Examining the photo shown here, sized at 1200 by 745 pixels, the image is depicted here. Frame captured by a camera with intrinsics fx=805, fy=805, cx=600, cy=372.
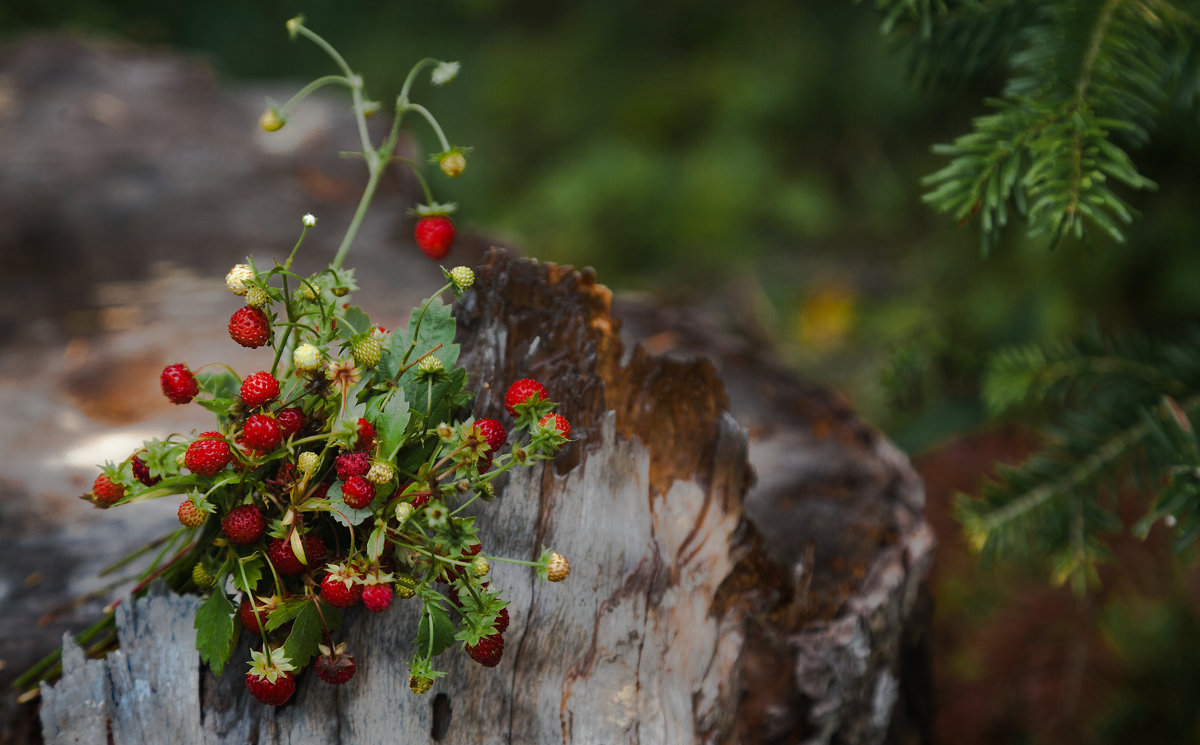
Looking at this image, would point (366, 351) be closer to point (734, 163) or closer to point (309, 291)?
point (309, 291)

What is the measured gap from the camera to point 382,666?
0.79m

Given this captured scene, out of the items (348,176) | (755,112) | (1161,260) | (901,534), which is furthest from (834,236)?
(901,534)

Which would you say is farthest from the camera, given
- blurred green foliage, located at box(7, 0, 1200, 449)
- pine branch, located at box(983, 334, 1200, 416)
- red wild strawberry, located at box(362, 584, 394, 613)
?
blurred green foliage, located at box(7, 0, 1200, 449)

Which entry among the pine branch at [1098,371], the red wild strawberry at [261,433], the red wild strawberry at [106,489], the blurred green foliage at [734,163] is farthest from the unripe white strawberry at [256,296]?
the blurred green foliage at [734,163]

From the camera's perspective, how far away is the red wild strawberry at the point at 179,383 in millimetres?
750

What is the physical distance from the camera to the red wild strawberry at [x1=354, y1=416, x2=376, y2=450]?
704 millimetres

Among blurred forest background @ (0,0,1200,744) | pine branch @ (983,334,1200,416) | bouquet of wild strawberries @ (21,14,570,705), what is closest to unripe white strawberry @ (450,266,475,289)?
bouquet of wild strawberries @ (21,14,570,705)

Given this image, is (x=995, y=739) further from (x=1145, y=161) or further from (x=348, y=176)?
(x=348, y=176)

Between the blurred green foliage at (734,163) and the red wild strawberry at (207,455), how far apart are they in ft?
4.59

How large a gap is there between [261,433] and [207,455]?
5 centimetres

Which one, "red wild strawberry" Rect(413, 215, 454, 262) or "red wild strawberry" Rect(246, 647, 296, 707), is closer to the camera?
"red wild strawberry" Rect(246, 647, 296, 707)

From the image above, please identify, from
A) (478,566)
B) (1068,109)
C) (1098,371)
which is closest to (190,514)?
(478,566)

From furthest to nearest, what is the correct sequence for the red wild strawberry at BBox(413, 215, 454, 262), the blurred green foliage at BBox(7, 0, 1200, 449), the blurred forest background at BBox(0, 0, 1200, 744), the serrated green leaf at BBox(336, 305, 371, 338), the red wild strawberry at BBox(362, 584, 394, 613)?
the blurred green foliage at BBox(7, 0, 1200, 449)
the blurred forest background at BBox(0, 0, 1200, 744)
the red wild strawberry at BBox(413, 215, 454, 262)
the serrated green leaf at BBox(336, 305, 371, 338)
the red wild strawberry at BBox(362, 584, 394, 613)

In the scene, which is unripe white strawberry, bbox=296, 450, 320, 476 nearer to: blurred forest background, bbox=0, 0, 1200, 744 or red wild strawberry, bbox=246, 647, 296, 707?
red wild strawberry, bbox=246, 647, 296, 707
